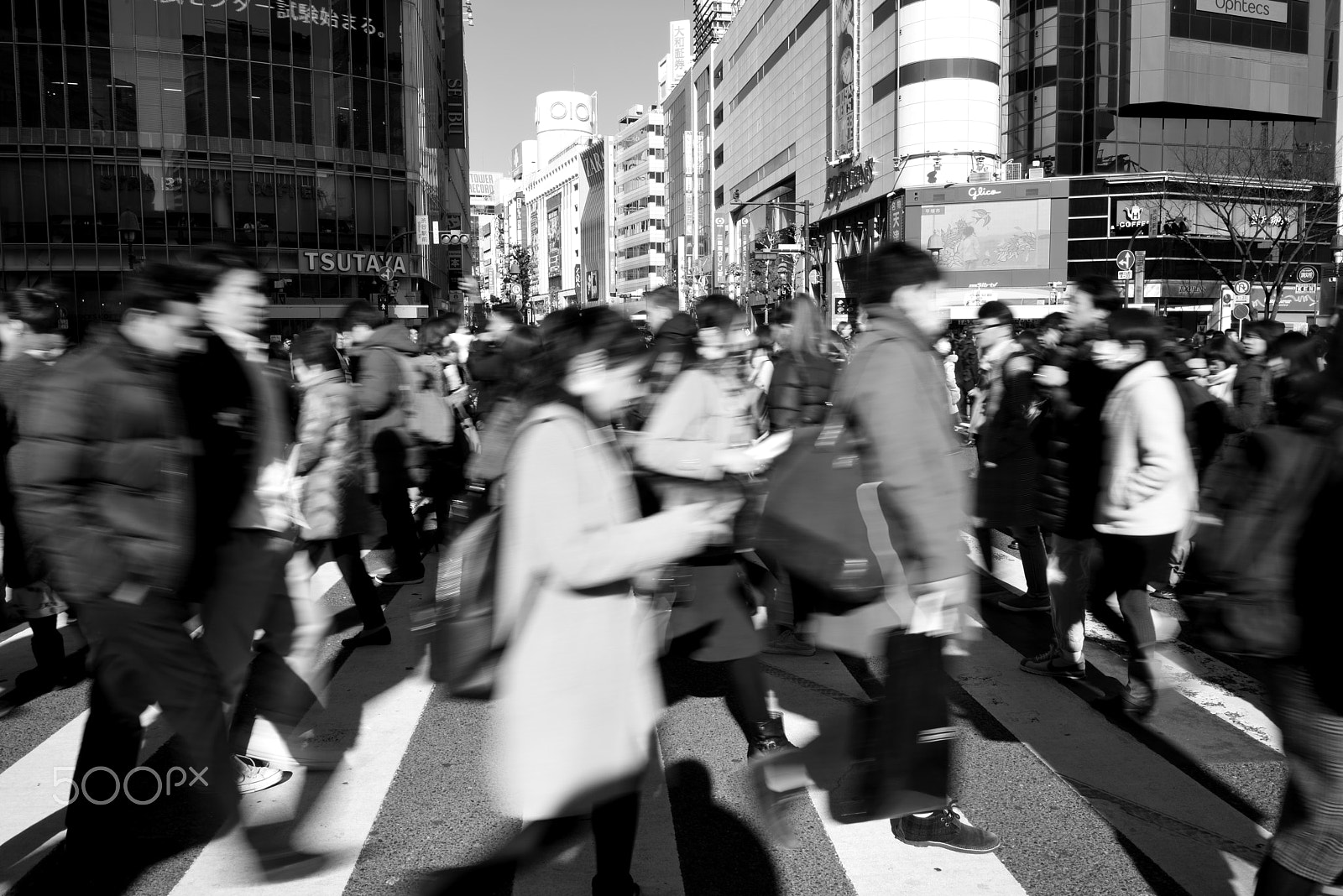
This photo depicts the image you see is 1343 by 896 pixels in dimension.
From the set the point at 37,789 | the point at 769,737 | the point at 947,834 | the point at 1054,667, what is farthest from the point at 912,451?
the point at 37,789

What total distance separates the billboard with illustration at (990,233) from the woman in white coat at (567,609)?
56.8 metres

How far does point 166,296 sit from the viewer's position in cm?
325

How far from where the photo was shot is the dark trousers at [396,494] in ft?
23.7

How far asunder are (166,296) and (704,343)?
3141mm

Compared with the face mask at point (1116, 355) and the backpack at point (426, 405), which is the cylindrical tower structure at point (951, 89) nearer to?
the backpack at point (426, 405)

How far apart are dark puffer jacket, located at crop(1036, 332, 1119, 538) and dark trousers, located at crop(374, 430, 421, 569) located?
170 inches

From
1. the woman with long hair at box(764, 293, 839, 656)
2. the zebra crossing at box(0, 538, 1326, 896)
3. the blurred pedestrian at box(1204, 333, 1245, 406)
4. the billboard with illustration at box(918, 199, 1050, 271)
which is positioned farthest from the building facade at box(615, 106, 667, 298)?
the zebra crossing at box(0, 538, 1326, 896)

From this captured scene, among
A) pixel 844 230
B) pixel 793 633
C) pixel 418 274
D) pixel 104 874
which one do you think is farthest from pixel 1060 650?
pixel 844 230

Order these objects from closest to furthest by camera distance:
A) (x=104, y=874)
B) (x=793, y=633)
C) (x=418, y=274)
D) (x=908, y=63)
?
(x=104, y=874) → (x=793, y=633) → (x=418, y=274) → (x=908, y=63)

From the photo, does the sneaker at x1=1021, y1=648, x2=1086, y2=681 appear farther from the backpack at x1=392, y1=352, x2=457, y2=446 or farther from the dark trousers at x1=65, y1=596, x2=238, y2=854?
the backpack at x1=392, y1=352, x2=457, y2=446

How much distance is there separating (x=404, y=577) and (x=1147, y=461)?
5639 mm

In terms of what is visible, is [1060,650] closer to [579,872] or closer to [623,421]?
[623,421]

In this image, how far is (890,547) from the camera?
3564 mm

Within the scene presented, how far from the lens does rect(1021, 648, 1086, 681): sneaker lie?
18.1 ft
